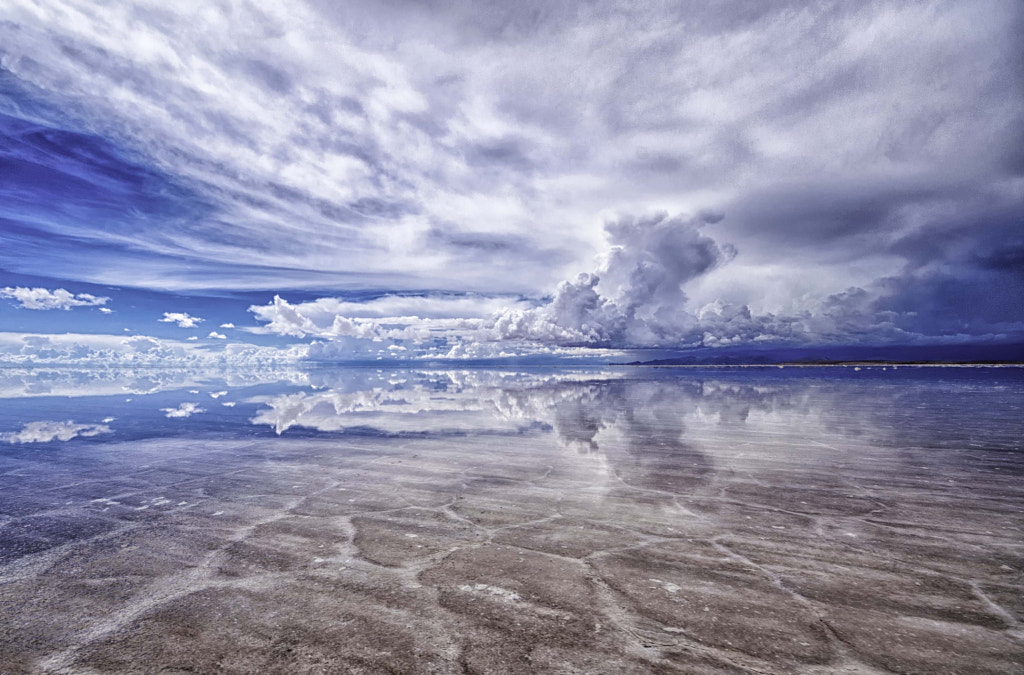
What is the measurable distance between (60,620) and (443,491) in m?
4.66

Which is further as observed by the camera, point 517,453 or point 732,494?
point 517,453

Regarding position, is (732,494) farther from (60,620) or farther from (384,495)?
(60,620)

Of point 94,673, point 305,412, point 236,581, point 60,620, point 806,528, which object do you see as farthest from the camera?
point 305,412

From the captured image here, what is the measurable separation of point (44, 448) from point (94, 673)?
1242 centimetres

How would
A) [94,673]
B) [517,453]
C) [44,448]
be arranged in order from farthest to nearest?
[44,448], [517,453], [94,673]

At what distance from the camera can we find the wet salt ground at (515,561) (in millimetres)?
3455

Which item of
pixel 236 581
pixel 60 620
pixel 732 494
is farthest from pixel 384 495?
pixel 732 494

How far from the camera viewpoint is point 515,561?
4910mm

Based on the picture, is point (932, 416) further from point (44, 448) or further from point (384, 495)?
point (44, 448)

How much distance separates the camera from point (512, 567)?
4777mm

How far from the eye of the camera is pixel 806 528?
585 cm

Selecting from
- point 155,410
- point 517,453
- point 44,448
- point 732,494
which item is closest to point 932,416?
point 732,494

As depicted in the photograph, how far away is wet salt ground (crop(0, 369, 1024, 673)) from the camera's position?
346cm

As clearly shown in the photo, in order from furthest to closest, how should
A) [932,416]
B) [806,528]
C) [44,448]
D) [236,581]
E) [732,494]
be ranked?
[932,416], [44,448], [732,494], [806,528], [236,581]
